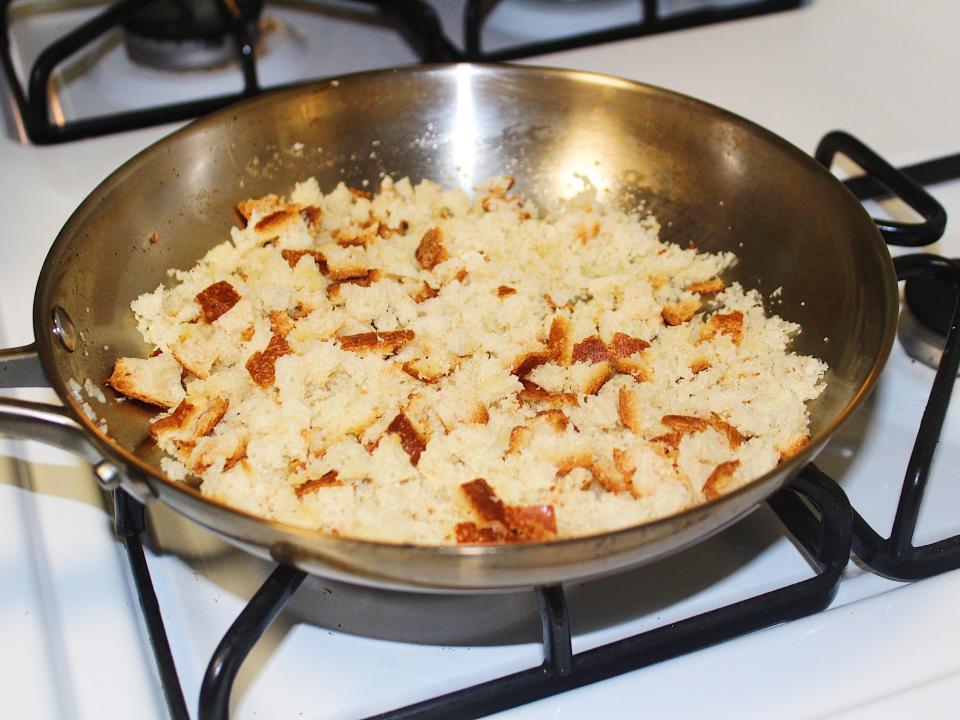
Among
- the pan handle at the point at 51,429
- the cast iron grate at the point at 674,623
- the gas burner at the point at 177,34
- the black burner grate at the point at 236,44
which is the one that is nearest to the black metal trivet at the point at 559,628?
the cast iron grate at the point at 674,623

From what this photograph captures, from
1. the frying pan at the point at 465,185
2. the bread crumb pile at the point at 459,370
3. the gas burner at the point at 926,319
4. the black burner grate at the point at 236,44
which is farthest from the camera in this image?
the black burner grate at the point at 236,44

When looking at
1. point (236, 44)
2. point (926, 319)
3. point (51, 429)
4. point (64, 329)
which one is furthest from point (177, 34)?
point (926, 319)

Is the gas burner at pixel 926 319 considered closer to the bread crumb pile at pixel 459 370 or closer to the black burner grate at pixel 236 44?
the bread crumb pile at pixel 459 370

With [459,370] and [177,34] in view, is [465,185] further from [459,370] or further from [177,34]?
[177,34]

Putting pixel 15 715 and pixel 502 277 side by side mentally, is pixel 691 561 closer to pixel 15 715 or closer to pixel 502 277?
pixel 502 277

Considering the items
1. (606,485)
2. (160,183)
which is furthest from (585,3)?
(606,485)

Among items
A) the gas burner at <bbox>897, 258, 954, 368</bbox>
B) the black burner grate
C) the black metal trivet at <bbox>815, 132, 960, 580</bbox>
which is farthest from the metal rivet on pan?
the gas burner at <bbox>897, 258, 954, 368</bbox>
